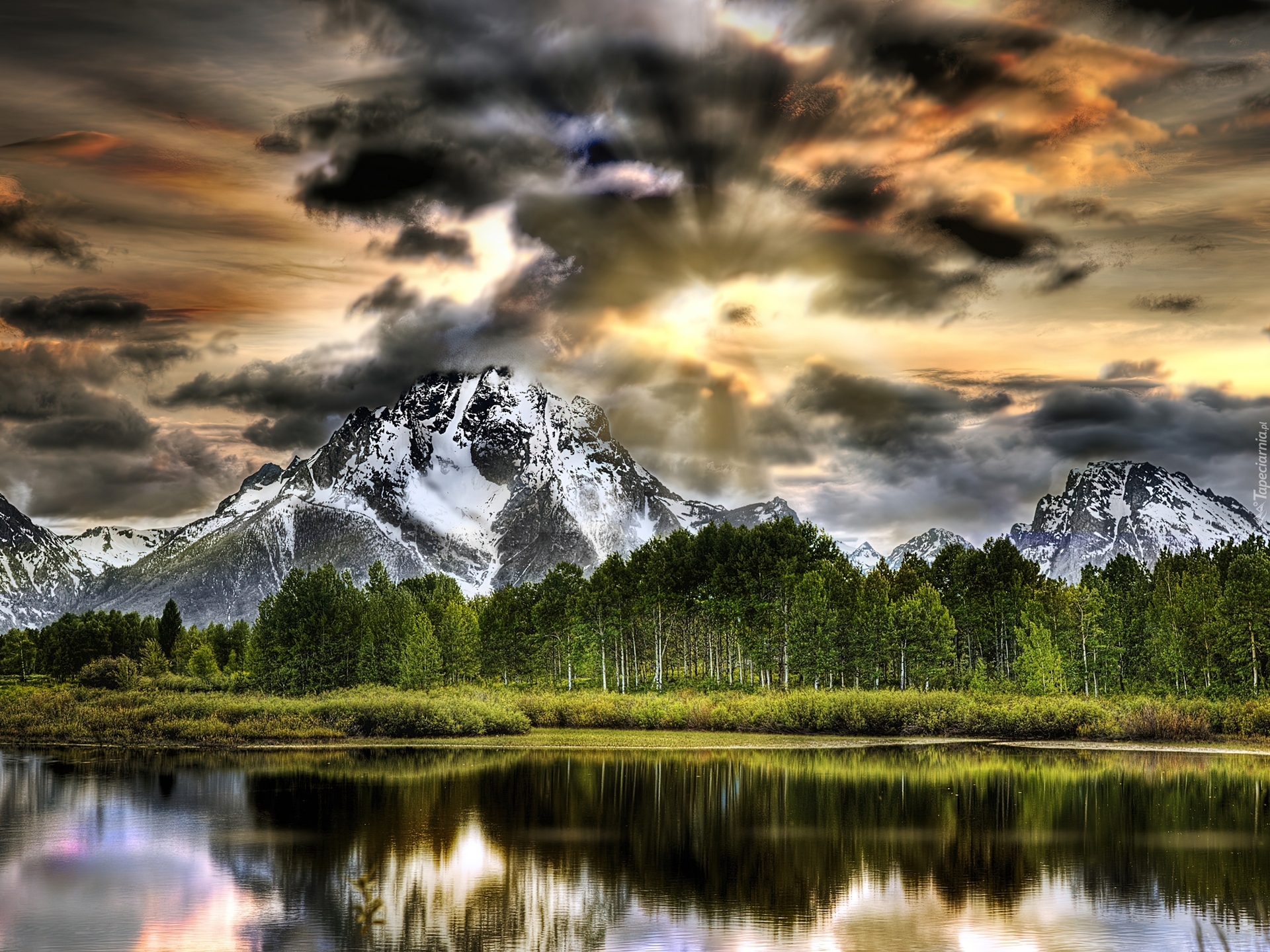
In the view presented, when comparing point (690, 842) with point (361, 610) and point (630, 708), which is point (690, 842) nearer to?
point (630, 708)

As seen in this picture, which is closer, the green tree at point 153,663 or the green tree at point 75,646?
the green tree at point 153,663

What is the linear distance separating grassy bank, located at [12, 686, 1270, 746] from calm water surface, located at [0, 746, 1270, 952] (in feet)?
55.5

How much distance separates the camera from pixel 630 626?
113 meters

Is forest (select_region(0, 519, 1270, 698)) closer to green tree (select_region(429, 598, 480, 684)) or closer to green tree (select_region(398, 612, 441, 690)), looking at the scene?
green tree (select_region(398, 612, 441, 690))

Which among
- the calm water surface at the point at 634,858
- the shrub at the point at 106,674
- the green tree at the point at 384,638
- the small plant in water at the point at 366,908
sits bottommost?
→ the calm water surface at the point at 634,858

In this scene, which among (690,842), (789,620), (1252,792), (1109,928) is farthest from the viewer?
(789,620)

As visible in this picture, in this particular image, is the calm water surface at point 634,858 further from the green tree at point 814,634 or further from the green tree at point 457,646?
the green tree at point 457,646

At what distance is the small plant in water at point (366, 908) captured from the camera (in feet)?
73.0

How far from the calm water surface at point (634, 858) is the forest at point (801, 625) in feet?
119

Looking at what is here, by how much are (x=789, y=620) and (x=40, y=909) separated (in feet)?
240

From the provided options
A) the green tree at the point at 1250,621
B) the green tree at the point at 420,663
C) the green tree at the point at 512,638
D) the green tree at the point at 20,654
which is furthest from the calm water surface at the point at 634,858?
the green tree at the point at 20,654

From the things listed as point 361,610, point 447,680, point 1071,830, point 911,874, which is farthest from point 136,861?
point 447,680

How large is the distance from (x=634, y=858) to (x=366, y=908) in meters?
9.06

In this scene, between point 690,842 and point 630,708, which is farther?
point 630,708
